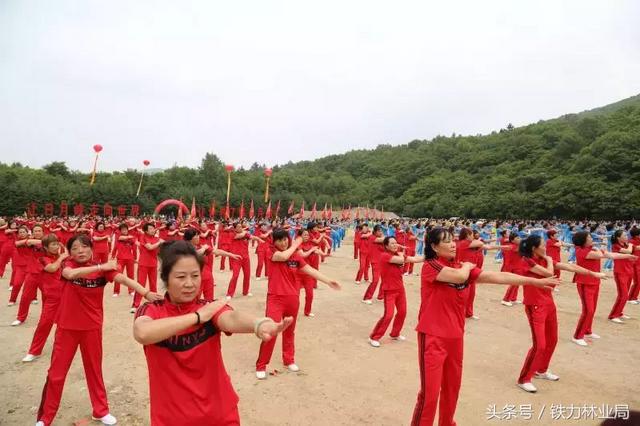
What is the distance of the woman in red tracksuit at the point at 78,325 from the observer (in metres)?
3.99

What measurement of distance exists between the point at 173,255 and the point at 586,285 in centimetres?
722

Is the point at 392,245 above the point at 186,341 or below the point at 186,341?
above

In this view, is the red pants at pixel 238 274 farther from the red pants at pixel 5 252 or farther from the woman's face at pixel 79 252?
the red pants at pixel 5 252

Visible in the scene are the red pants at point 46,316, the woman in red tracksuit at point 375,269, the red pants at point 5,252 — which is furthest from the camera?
the red pants at point 5,252

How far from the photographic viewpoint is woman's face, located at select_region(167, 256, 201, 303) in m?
2.10

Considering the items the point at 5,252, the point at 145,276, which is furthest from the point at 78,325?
the point at 5,252

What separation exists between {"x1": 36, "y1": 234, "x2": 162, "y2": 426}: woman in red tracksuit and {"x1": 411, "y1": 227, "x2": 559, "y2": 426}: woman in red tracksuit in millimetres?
3115

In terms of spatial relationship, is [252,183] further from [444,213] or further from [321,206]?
[444,213]

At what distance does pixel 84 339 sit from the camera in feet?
13.5

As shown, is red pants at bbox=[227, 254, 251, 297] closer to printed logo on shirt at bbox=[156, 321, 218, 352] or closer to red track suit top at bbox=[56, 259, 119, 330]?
red track suit top at bbox=[56, 259, 119, 330]

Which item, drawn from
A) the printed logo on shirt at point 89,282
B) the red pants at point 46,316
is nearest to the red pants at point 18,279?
the red pants at point 46,316

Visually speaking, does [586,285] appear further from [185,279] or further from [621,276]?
[185,279]

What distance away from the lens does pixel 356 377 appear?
5.52 m

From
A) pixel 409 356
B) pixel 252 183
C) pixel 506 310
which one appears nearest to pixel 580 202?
pixel 506 310
